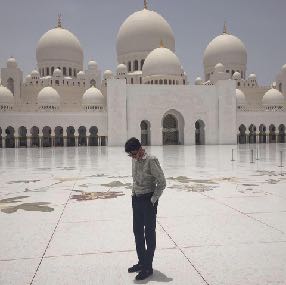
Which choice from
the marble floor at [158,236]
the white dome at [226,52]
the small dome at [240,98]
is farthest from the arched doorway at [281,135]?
the marble floor at [158,236]

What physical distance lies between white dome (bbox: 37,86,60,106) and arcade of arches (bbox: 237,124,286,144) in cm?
2039

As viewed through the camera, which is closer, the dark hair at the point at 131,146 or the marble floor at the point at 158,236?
the marble floor at the point at 158,236

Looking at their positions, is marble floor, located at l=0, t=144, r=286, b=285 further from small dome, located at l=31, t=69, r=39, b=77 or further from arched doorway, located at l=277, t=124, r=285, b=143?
small dome, located at l=31, t=69, r=39, b=77

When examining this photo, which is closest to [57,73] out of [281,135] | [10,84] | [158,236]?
[10,84]

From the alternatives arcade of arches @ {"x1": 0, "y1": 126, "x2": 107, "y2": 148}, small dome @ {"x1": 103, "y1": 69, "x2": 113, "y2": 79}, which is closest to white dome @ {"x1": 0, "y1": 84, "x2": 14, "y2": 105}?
arcade of arches @ {"x1": 0, "y1": 126, "x2": 107, "y2": 148}

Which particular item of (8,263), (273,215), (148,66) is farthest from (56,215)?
(148,66)

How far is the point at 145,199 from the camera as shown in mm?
3207

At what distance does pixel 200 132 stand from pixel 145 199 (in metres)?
35.3

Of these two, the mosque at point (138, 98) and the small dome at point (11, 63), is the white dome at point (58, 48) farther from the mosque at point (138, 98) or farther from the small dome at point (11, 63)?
the small dome at point (11, 63)

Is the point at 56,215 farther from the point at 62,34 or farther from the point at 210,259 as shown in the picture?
the point at 62,34

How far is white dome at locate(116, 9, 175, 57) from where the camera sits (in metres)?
44.9

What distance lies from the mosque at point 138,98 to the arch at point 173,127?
11 cm

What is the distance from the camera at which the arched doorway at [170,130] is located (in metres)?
38.3

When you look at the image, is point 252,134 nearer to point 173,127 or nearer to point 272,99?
point 272,99
